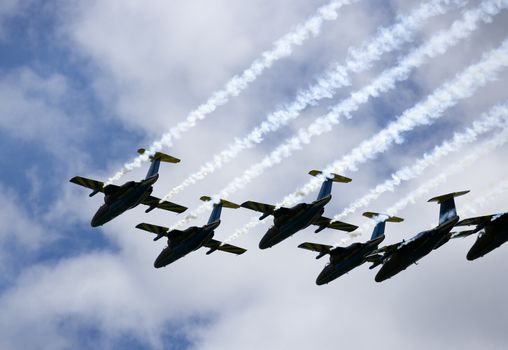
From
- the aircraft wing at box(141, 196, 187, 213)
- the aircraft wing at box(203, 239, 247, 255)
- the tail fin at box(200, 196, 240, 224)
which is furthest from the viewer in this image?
the aircraft wing at box(203, 239, 247, 255)

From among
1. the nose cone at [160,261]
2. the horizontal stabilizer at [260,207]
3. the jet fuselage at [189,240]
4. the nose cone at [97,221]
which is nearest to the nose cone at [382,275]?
the horizontal stabilizer at [260,207]

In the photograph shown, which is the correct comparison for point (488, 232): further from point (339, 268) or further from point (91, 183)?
point (91, 183)

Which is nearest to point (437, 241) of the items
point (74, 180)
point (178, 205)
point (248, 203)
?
point (248, 203)

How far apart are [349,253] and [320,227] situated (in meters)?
3.26

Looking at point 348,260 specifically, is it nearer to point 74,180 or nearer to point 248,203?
point 248,203

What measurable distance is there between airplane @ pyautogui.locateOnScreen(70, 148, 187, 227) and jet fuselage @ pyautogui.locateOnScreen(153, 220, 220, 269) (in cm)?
422

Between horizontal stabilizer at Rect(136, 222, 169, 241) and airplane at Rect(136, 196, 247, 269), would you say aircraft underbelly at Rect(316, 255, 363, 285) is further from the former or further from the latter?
horizontal stabilizer at Rect(136, 222, 169, 241)

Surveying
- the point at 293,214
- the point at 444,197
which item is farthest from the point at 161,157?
the point at 444,197

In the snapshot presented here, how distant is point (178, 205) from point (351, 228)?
14.3m

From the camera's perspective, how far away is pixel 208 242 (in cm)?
9338

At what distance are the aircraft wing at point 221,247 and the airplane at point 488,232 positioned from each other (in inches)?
863

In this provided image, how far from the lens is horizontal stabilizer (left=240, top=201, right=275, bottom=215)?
8312 cm

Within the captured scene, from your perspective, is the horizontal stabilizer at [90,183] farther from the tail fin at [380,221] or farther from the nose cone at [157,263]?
the tail fin at [380,221]

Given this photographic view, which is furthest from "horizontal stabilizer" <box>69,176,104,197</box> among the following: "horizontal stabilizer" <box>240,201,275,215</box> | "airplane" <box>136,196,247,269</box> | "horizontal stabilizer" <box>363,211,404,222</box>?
"horizontal stabilizer" <box>363,211,404,222</box>
